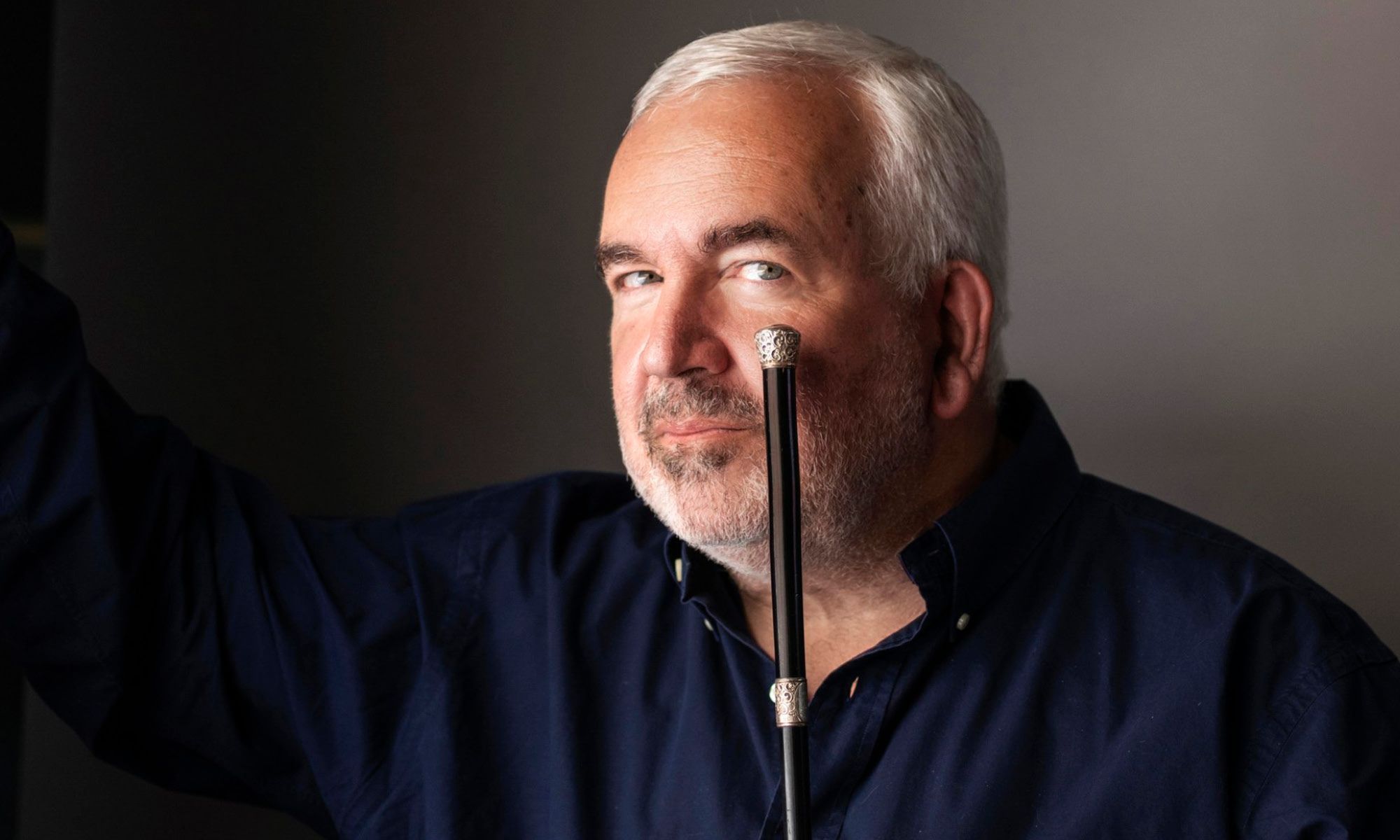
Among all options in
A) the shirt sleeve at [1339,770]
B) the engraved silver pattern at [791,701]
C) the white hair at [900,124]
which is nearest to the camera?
the engraved silver pattern at [791,701]

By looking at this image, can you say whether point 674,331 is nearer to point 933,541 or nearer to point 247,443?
point 933,541

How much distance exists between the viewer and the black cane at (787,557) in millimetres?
1185

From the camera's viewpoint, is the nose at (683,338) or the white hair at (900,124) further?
the white hair at (900,124)

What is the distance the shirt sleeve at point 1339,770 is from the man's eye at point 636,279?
74 cm

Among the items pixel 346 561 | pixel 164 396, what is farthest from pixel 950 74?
pixel 164 396

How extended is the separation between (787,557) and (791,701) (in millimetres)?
118

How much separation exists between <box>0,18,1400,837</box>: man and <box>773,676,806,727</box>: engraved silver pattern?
0.26 metres

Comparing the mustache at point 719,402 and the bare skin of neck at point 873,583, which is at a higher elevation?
Result: the mustache at point 719,402

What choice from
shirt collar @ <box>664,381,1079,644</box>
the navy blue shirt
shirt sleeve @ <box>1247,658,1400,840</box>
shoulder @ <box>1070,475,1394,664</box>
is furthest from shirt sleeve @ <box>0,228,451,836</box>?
shirt sleeve @ <box>1247,658,1400,840</box>

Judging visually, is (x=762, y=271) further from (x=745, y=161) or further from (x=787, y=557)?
(x=787, y=557)

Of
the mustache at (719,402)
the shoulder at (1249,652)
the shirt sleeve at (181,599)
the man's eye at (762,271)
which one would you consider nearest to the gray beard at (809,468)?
the mustache at (719,402)

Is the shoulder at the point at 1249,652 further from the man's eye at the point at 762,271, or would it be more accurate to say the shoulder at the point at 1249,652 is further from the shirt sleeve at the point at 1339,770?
the man's eye at the point at 762,271

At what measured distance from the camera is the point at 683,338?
4.58 feet

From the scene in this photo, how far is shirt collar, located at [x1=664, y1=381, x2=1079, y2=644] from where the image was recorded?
1456 millimetres
